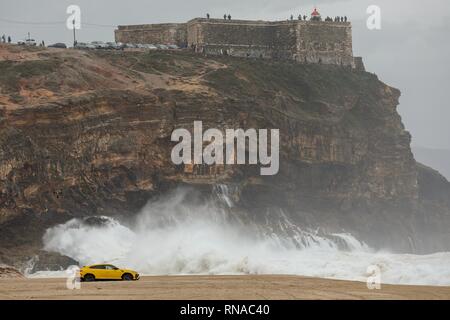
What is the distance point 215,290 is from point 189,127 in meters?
34.4

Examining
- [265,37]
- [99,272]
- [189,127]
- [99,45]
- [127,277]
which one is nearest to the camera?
[99,272]

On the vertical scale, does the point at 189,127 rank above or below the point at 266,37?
below

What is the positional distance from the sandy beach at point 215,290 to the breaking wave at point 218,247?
12.9ft

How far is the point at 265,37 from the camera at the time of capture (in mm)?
92875

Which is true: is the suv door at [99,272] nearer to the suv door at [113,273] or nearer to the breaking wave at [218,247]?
the suv door at [113,273]

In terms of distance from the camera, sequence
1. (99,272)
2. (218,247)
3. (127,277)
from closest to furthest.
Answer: (99,272)
(127,277)
(218,247)

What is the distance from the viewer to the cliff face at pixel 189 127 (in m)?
63.6

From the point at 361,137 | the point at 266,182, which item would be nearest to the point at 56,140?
the point at 266,182

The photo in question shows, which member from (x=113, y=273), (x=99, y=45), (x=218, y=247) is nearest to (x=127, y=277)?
(x=113, y=273)

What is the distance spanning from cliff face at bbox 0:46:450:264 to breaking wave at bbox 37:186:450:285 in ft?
3.69

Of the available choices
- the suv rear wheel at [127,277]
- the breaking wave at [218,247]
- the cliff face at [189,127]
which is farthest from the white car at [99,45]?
the suv rear wheel at [127,277]

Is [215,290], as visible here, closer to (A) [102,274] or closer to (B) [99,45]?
(A) [102,274]

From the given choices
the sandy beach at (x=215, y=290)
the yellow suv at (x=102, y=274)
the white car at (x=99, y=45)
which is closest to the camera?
the sandy beach at (x=215, y=290)

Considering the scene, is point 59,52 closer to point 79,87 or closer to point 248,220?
point 79,87
